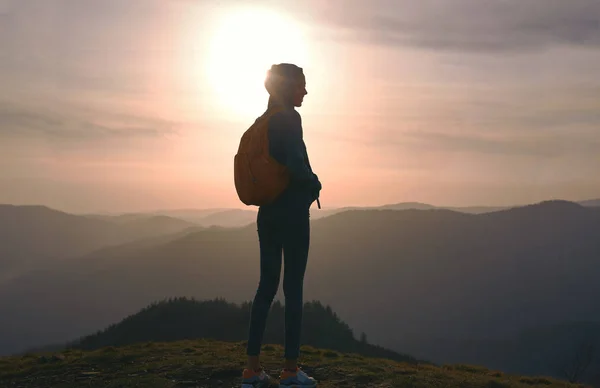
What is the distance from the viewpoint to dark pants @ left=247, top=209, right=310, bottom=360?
6.36m

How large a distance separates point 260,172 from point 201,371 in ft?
13.9

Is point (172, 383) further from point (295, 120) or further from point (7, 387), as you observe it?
point (295, 120)

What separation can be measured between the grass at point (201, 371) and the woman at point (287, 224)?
4.97ft

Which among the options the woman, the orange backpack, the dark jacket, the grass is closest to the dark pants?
the woman

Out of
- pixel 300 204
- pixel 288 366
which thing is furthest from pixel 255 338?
pixel 300 204

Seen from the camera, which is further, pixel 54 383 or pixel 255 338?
pixel 54 383

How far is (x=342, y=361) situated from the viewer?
31.4 ft

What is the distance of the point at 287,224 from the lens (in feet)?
20.8

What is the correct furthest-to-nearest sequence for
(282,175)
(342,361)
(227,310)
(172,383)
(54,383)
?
(227,310) < (342,361) < (54,383) < (172,383) < (282,175)

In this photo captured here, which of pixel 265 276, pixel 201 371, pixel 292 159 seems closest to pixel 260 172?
pixel 292 159

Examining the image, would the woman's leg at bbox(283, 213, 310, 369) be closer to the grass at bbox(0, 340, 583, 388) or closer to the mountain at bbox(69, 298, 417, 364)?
the grass at bbox(0, 340, 583, 388)

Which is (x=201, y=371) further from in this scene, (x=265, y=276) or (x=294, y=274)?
(x=294, y=274)

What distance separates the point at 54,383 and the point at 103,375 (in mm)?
788

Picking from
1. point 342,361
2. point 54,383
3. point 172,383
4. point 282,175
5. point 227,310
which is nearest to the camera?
point 282,175
